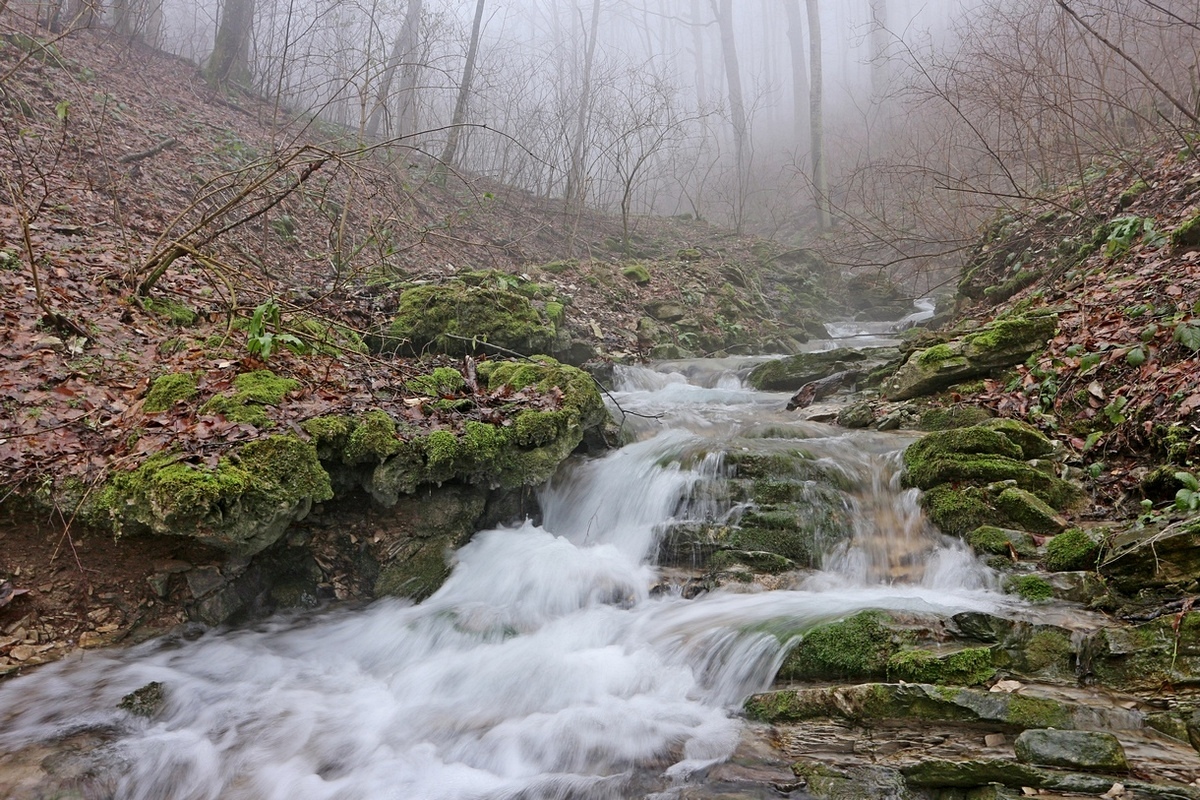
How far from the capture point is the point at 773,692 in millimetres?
3770

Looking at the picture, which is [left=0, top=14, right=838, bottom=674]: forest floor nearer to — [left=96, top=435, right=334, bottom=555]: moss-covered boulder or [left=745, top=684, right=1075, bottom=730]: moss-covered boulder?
[left=96, top=435, right=334, bottom=555]: moss-covered boulder

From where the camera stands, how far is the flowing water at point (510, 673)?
357 cm

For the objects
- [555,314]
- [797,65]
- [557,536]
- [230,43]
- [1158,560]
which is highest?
[797,65]

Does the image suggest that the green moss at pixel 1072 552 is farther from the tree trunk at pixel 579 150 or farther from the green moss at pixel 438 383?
the tree trunk at pixel 579 150

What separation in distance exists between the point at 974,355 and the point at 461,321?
232 inches

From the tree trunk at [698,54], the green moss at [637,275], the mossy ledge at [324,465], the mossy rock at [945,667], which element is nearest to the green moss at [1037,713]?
the mossy rock at [945,667]

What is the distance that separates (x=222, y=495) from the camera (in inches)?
155

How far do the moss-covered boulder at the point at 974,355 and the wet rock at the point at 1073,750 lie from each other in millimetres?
4973

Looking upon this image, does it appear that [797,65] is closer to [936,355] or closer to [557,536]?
[936,355]

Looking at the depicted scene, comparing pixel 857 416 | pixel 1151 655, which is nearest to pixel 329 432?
pixel 1151 655

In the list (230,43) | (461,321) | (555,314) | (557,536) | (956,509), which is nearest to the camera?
(956,509)

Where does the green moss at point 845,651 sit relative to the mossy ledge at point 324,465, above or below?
below

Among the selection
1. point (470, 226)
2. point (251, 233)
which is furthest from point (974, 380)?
point (470, 226)

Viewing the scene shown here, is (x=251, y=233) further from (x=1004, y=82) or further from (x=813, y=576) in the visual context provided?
(x=1004, y=82)
